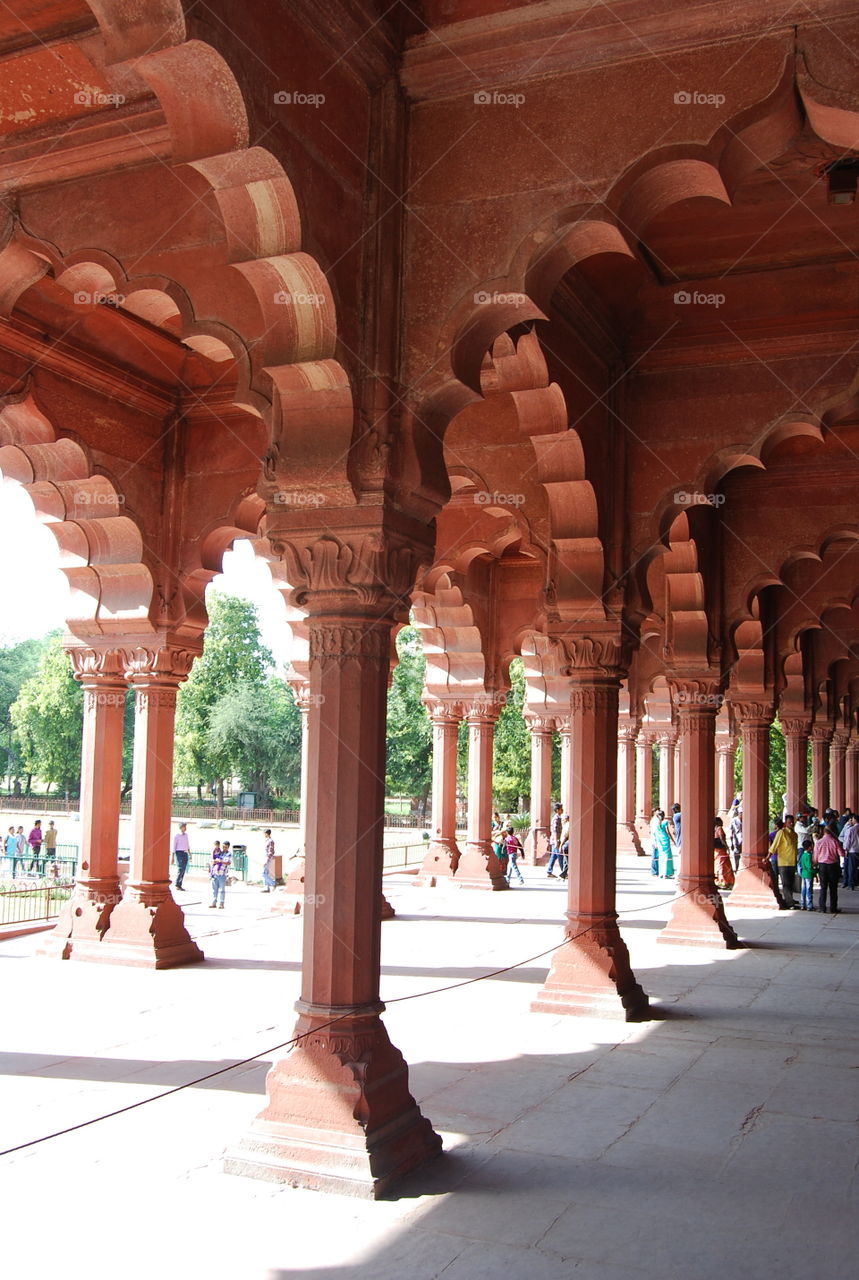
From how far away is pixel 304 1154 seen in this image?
5734 mm

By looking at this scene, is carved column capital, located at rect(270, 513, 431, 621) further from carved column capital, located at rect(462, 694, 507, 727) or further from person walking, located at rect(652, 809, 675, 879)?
person walking, located at rect(652, 809, 675, 879)

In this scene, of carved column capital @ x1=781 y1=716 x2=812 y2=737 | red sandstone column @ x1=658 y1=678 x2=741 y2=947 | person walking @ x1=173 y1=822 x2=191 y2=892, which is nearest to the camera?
red sandstone column @ x1=658 y1=678 x2=741 y2=947

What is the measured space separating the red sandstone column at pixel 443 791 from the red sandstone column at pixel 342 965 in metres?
14.7

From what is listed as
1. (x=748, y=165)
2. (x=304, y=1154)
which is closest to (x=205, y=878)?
(x=304, y=1154)

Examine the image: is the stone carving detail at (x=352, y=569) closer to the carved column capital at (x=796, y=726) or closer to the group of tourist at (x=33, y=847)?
the carved column capital at (x=796, y=726)

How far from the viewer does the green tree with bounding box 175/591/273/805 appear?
5938 centimetres

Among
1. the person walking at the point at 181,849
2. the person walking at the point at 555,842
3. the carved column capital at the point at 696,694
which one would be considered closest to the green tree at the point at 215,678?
the person walking at the point at 555,842

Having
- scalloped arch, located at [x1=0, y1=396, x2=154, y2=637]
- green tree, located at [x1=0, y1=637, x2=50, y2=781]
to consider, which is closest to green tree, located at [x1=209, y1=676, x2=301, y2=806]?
green tree, located at [x1=0, y1=637, x2=50, y2=781]

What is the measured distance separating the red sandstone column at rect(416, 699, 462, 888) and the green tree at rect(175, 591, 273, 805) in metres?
38.7

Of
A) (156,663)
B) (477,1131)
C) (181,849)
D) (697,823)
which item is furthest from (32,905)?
(477,1131)

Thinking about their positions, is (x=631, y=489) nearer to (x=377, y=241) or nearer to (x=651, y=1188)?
(x=377, y=241)

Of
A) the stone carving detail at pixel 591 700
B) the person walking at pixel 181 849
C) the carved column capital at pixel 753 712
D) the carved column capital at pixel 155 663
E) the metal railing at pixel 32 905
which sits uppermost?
the carved column capital at pixel 155 663

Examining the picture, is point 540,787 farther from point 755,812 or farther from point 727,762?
point 755,812

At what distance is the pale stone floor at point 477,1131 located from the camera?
4980mm
